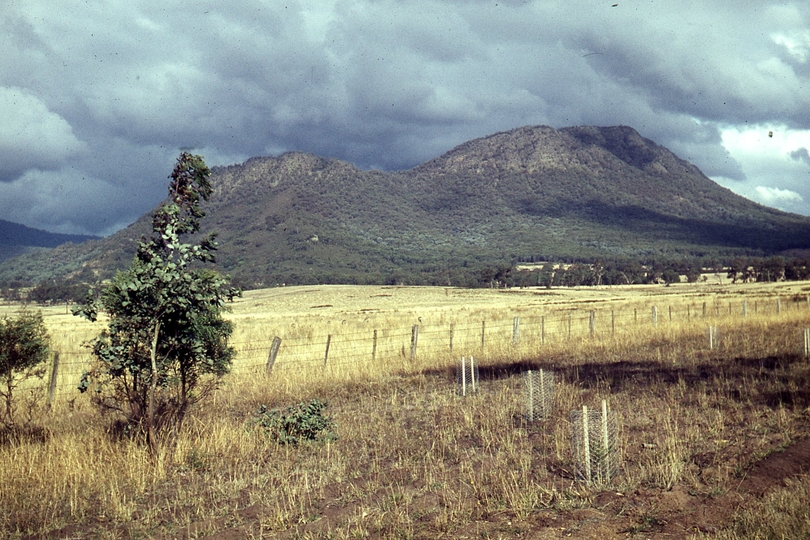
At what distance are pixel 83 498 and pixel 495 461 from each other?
5041 millimetres

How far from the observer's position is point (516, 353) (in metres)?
20.0

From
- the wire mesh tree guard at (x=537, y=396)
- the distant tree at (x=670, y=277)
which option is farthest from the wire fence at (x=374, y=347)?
the distant tree at (x=670, y=277)

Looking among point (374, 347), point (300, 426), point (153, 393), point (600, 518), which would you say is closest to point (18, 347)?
point (153, 393)

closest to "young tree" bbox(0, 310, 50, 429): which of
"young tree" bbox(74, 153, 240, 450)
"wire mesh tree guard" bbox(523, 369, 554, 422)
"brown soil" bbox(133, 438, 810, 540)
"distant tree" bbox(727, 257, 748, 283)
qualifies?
"young tree" bbox(74, 153, 240, 450)

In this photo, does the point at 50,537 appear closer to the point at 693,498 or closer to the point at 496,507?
the point at 496,507

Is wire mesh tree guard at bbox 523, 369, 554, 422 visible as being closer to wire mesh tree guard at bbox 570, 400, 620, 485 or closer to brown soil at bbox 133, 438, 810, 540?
wire mesh tree guard at bbox 570, 400, 620, 485

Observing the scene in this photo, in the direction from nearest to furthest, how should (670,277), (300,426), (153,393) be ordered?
(153,393) → (300,426) → (670,277)

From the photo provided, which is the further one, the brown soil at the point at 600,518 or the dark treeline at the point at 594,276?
the dark treeline at the point at 594,276

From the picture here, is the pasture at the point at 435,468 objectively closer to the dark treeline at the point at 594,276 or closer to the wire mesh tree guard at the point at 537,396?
the wire mesh tree guard at the point at 537,396

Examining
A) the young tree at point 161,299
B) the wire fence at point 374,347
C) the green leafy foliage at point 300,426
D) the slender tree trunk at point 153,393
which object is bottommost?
the wire fence at point 374,347

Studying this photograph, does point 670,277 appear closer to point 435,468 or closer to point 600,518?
point 435,468

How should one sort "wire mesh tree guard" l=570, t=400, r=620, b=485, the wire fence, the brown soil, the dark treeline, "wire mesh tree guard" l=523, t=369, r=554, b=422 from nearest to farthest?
the brown soil
"wire mesh tree guard" l=570, t=400, r=620, b=485
"wire mesh tree guard" l=523, t=369, r=554, b=422
the wire fence
the dark treeline

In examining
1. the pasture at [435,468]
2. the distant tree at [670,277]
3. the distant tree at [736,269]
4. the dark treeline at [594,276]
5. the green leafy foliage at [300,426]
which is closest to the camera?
the pasture at [435,468]

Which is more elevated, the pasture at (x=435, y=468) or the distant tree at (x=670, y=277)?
the distant tree at (x=670, y=277)
